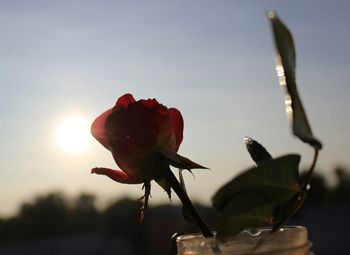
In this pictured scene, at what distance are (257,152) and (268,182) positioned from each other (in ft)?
0.19

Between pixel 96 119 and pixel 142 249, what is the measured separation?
10024mm

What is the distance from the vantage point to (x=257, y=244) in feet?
0.85

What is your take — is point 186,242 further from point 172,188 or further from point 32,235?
point 32,235

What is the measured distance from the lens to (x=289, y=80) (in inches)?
9.3

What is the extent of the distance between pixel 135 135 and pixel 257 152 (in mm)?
54

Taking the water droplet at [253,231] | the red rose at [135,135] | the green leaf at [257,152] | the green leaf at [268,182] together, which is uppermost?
the red rose at [135,135]

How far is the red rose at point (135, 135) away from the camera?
0.95 feet

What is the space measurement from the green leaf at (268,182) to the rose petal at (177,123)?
7cm

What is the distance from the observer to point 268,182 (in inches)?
9.5

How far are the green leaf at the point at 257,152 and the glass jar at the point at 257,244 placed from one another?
0.04 meters

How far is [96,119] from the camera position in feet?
0.99

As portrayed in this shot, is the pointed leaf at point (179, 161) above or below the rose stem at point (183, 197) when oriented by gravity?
above

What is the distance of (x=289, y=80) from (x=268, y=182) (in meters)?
0.04

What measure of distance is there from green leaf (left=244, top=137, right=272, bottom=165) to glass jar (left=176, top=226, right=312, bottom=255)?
37 mm
